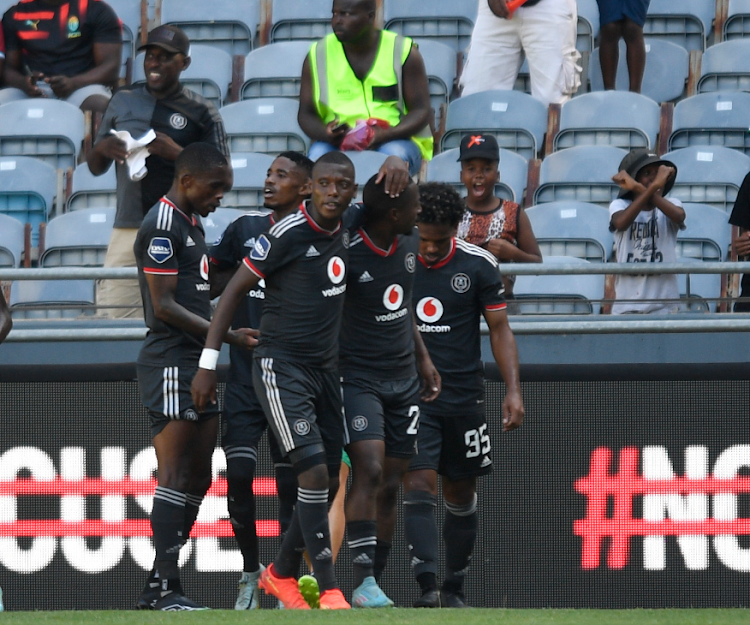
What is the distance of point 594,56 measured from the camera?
988 cm

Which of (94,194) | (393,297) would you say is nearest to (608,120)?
(94,194)

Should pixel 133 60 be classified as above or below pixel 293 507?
above

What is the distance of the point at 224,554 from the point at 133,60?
5581 millimetres

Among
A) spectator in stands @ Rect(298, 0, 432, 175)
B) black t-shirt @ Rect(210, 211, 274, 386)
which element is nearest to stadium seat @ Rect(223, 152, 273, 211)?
spectator in stands @ Rect(298, 0, 432, 175)

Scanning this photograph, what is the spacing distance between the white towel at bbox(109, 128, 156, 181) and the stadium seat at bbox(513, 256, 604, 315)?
2279mm

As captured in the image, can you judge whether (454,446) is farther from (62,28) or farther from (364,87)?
(62,28)

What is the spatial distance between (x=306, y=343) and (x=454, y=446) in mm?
1042

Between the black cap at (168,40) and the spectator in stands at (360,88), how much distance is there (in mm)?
974

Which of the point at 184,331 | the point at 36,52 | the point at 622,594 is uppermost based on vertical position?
the point at 36,52

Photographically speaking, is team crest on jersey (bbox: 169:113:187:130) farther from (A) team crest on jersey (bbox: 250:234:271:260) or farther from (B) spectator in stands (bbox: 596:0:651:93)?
(B) spectator in stands (bbox: 596:0:651:93)

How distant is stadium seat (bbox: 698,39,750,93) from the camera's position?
955 centimetres

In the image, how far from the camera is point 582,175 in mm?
8383

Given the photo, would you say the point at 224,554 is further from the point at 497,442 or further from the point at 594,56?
the point at 594,56

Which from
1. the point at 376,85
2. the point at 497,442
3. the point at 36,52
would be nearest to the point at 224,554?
the point at 497,442
